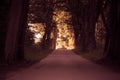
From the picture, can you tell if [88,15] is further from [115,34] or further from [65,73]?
[65,73]

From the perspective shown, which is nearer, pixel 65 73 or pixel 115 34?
pixel 65 73

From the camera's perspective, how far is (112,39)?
24.0 m

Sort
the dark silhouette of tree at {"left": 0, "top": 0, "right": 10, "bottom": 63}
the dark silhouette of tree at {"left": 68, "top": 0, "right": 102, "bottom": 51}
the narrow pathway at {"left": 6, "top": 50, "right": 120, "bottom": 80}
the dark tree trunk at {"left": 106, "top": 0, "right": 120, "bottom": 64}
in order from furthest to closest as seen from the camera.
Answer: the dark silhouette of tree at {"left": 68, "top": 0, "right": 102, "bottom": 51} → the dark tree trunk at {"left": 106, "top": 0, "right": 120, "bottom": 64} → the dark silhouette of tree at {"left": 0, "top": 0, "right": 10, "bottom": 63} → the narrow pathway at {"left": 6, "top": 50, "right": 120, "bottom": 80}

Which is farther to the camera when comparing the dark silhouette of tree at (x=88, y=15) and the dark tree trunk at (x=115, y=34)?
the dark silhouette of tree at (x=88, y=15)

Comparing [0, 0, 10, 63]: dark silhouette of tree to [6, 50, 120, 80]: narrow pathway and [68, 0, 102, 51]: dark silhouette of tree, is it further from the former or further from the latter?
[68, 0, 102, 51]: dark silhouette of tree

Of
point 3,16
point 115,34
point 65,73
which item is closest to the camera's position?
point 65,73

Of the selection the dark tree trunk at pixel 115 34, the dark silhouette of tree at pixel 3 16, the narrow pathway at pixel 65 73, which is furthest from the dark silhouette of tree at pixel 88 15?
the narrow pathway at pixel 65 73

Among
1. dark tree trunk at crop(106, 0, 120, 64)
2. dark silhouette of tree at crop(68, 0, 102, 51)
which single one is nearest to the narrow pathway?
dark tree trunk at crop(106, 0, 120, 64)

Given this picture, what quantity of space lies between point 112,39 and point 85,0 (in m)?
19.0

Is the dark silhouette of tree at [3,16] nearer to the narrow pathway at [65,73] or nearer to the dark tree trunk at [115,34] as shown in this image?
the narrow pathway at [65,73]

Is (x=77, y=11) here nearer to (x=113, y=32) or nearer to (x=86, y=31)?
(x=86, y=31)

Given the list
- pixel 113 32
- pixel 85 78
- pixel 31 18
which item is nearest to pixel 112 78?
pixel 85 78

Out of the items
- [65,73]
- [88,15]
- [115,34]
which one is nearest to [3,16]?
[65,73]

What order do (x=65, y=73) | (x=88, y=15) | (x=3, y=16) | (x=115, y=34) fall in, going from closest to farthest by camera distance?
(x=65, y=73) → (x=3, y=16) → (x=115, y=34) → (x=88, y=15)
